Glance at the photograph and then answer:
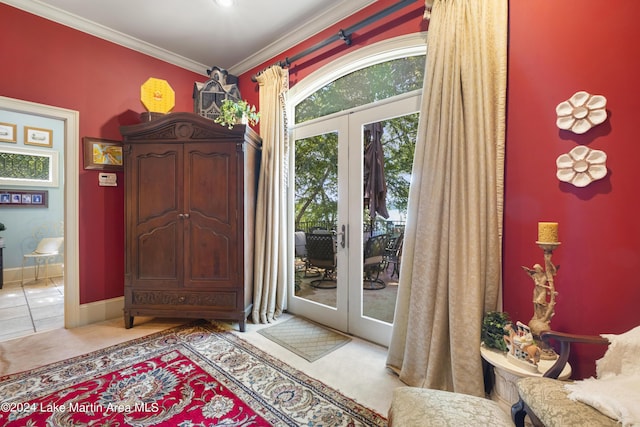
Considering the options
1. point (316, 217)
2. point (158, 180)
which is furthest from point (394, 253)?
point (158, 180)

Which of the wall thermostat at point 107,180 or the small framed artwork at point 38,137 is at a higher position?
the small framed artwork at point 38,137

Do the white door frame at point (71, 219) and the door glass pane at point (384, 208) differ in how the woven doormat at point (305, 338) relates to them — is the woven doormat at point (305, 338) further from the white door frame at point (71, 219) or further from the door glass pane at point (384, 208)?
the white door frame at point (71, 219)

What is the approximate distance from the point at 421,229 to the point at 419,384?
1021 mm

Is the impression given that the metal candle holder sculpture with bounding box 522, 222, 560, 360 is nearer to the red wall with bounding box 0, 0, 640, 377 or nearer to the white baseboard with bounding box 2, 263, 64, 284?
→ the red wall with bounding box 0, 0, 640, 377

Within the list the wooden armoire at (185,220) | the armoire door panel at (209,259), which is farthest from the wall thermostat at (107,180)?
the armoire door panel at (209,259)

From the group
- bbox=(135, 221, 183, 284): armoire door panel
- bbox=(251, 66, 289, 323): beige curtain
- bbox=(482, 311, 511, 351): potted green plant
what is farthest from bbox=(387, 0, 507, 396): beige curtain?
bbox=(135, 221, 183, 284): armoire door panel

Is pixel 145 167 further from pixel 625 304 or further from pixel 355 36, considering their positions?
pixel 625 304

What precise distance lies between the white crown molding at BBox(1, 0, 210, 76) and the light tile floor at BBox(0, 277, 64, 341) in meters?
3.00

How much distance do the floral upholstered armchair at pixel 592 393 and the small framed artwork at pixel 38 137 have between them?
6547mm

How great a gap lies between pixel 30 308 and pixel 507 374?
4832 mm

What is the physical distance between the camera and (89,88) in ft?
9.54

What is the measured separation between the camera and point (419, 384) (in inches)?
73.0

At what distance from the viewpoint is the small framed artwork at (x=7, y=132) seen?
13.6 ft

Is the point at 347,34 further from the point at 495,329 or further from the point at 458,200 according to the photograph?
the point at 495,329
